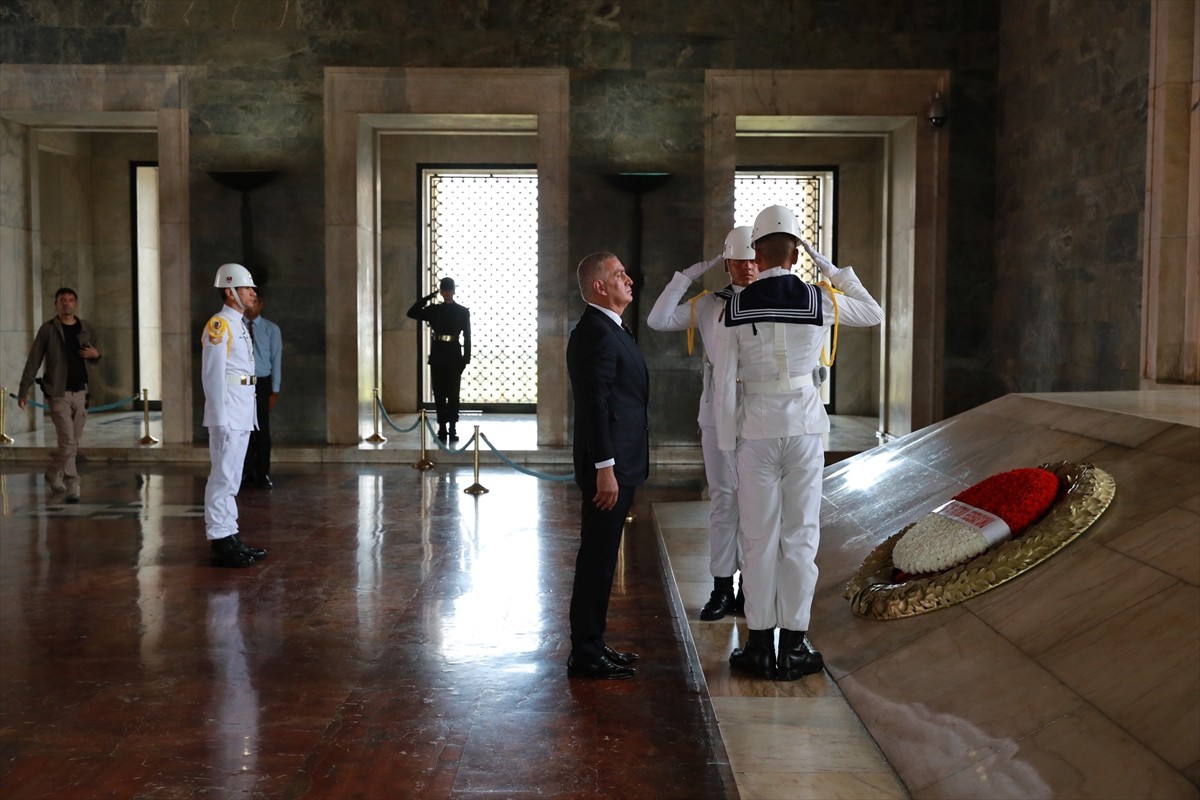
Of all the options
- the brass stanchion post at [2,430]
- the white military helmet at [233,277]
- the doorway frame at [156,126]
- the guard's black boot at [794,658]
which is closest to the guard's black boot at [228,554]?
the white military helmet at [233,277]

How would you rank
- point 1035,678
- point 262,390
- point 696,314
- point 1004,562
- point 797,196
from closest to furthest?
1. point 1035,678
2. point 1004,562
3. point 696,314
4. point 262,390
5. point 797,196

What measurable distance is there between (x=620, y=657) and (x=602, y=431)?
42.9 inches

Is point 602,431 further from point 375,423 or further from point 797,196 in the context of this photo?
point 797,196

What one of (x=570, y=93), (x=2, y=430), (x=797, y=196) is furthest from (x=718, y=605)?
(x=797, y=196)

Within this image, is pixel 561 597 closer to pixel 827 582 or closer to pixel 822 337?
pixel 827 582

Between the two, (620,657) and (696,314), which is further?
(696,314)

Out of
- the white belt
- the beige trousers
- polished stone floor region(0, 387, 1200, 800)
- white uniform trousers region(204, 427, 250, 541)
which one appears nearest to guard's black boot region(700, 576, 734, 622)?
polished stone floor region(0, 387, 1200, 800)

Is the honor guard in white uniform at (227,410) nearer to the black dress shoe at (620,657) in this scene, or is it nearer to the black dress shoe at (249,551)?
the black dress shoe at (249,551)

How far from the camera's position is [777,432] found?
434 centimetres

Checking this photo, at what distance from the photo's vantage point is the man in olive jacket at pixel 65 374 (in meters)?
9.10

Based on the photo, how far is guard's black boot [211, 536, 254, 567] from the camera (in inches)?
274

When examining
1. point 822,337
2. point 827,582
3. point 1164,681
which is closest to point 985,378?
point 827,582

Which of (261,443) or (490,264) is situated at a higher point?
(490,264)

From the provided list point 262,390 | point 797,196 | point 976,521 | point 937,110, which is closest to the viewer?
point 976,521
